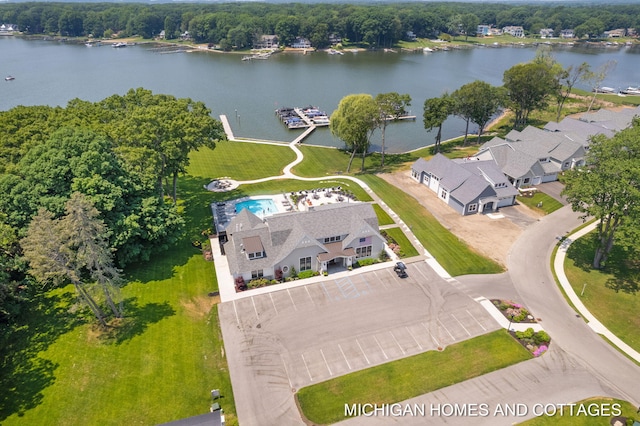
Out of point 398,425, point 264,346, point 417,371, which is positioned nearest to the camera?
point 398,425

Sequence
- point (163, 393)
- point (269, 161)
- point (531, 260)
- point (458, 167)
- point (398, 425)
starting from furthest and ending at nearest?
point (269, 161)
point (458, 167)
point (531, 260)
point (163, 393)
point (398, 425)

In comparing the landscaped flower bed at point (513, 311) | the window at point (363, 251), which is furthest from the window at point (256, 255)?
the landscaped flower bed at point (513, 311)

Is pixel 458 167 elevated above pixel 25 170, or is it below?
below

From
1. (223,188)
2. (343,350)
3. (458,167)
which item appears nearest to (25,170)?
(223,188)

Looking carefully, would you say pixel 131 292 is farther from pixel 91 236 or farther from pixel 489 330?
pixel 489 330

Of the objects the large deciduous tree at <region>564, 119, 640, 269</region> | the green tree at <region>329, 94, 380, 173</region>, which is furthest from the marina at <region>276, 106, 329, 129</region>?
the large deciduous tree at <region>564, 119, 640, 269</region>

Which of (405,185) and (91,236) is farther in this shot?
(405,185)

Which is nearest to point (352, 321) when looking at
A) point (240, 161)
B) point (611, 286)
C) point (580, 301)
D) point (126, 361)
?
point (126, 361)

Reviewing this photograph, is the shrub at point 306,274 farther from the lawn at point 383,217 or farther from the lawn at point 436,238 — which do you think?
the lawn at point 436,238
